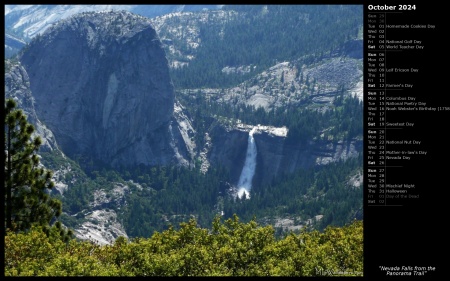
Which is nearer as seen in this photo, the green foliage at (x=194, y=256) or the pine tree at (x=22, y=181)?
the green foliage at (x=194, y=256)

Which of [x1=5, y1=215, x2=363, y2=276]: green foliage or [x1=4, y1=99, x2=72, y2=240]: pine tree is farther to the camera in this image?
[x1=4, y1=99, x2=72, y2=240]: pine tree

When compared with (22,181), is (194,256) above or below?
below

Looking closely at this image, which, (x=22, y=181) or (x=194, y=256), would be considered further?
(x=22, y=181)
